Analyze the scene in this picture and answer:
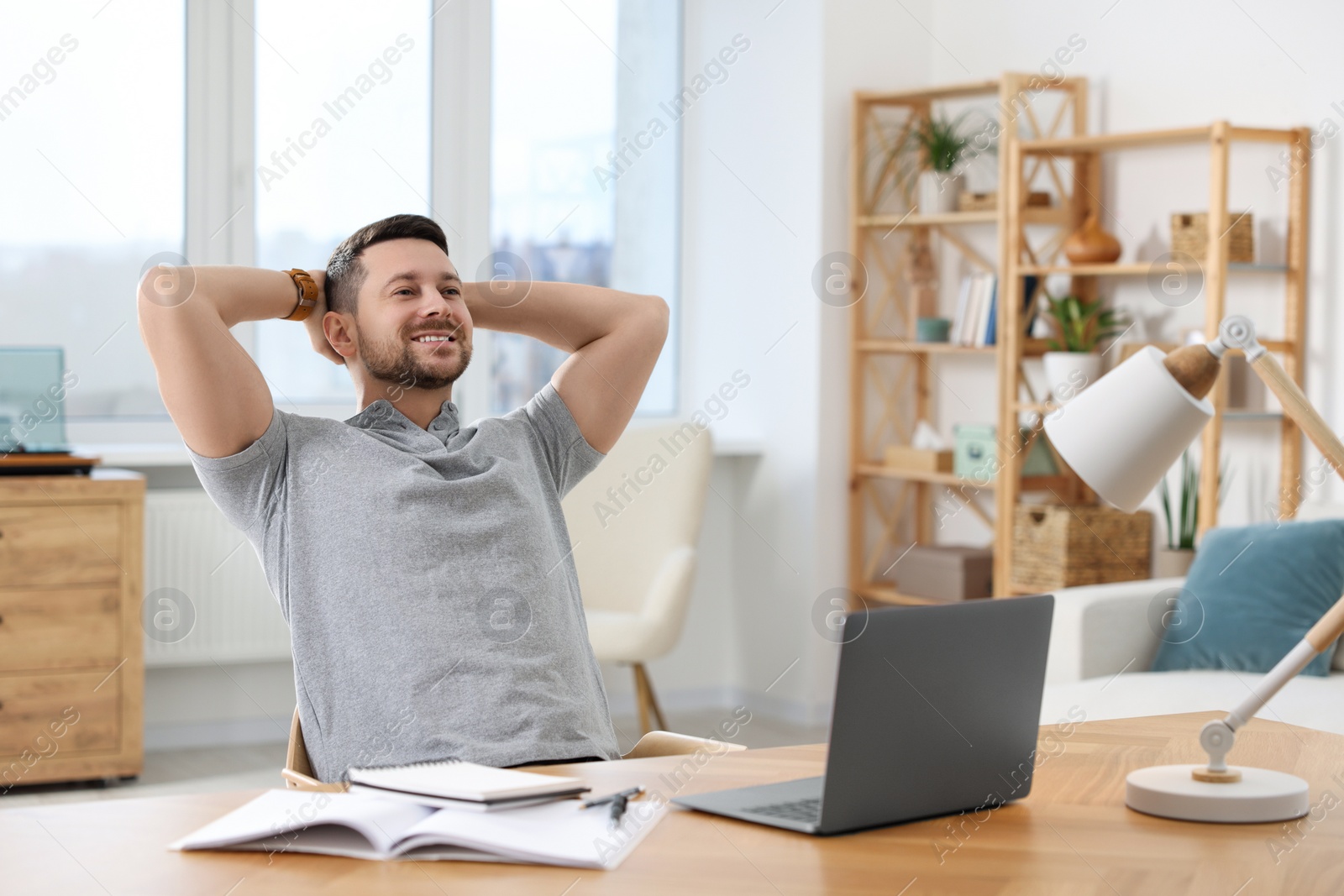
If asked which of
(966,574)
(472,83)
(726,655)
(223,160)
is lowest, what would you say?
(726,655)

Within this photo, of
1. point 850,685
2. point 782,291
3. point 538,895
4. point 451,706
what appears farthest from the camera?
point 782,291

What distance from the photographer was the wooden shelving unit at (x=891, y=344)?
4.27 metres

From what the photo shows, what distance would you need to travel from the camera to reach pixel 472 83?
439 cm

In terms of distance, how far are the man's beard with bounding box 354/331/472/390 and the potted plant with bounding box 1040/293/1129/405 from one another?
2376mm

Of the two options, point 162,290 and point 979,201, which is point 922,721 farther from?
point 979,201

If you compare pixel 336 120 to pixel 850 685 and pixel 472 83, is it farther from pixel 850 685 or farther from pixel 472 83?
pixel 850 685

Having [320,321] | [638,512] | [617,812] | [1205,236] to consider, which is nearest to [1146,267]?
[1205,236]

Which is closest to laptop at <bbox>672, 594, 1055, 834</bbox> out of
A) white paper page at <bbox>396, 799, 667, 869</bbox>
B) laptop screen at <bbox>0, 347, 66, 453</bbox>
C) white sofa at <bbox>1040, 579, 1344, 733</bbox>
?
white paper page at <bbox>396, 799, 667, 869</bbox>

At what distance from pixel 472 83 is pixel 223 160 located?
2.63 feet

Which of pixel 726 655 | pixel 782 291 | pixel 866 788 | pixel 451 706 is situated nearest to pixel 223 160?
pixel 782 291

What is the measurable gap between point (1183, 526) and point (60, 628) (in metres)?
2.82

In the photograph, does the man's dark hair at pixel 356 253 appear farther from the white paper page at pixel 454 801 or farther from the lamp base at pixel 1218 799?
the lamp base at pixel 1218 799

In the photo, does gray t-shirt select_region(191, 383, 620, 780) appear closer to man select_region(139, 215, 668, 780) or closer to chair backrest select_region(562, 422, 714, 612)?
man select_region(139, 215, 668, 780)

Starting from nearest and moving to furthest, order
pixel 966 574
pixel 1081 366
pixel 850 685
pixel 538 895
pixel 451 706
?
pixel 538 895
pixel 850 685
pixel 451 706
pixel 1081 366
pixel 966 574
